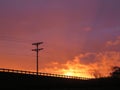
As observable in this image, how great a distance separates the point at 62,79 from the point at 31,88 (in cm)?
1212

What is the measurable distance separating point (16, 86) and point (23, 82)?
2034mm

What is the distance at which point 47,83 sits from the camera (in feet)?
250

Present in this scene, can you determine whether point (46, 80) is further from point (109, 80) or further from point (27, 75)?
point (109, 80)

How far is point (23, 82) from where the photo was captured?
69688mm

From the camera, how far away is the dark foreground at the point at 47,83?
218 feet

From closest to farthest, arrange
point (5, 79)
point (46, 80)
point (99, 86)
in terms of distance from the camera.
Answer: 1. point (5, 79)
2. point (46, 80)
3. point (99, 86)

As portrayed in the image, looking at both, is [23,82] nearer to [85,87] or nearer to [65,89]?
[65,89]

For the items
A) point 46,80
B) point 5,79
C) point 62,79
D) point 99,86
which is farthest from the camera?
point 99,86

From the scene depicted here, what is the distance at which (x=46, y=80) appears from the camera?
250 feet

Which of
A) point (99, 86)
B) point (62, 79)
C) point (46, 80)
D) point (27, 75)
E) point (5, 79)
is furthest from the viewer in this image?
point (99, 86)

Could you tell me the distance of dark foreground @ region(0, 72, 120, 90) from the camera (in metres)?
66.6

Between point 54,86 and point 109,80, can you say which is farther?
point 109,80

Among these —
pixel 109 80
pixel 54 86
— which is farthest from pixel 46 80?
pixel 109 80

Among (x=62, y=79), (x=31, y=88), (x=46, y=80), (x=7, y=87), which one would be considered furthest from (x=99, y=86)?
(x=7, y=87)
